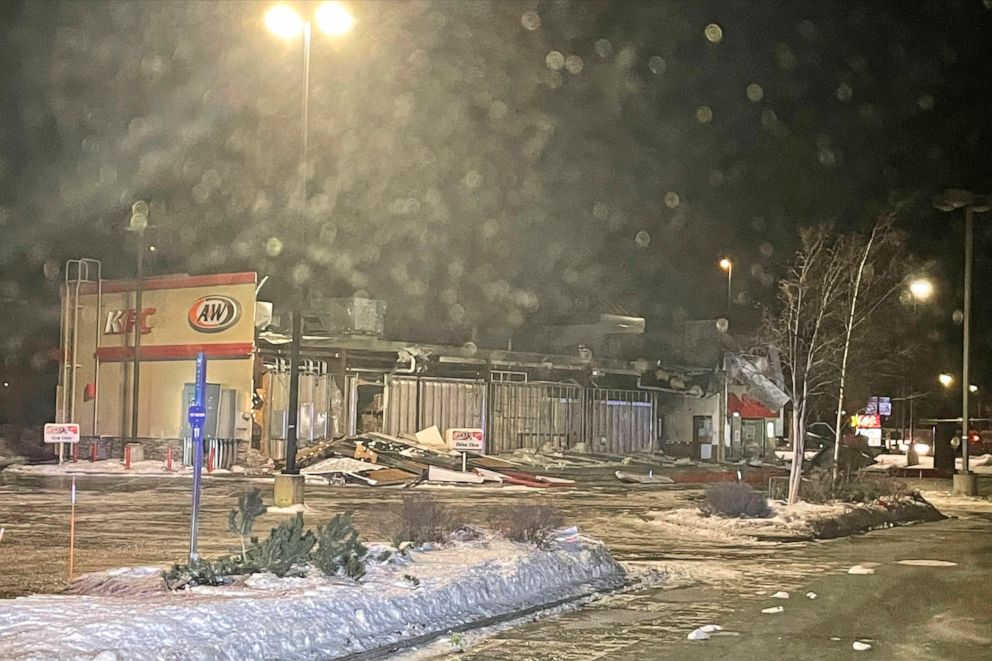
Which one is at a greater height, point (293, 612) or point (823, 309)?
point (823, 309)

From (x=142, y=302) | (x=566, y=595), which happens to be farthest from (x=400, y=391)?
(x=566, y=595)

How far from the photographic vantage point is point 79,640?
27.0 feet

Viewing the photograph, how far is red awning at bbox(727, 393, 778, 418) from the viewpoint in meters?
52.3

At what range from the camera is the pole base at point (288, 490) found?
69.2ft

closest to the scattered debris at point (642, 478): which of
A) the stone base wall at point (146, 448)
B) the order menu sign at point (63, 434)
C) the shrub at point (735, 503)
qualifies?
the stone base wall at point (146, 448)

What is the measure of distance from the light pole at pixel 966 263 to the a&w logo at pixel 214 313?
22.8 meters

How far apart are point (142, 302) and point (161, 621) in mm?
33831

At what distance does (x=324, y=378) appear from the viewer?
1547 inches

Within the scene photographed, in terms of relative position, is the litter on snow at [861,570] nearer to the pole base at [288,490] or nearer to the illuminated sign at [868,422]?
the pole base at [288,490]

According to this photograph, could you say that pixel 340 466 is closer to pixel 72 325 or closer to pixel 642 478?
pixel 642 478

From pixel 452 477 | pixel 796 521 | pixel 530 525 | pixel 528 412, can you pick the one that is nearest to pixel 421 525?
pixel 530 525

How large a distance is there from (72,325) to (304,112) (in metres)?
27.7

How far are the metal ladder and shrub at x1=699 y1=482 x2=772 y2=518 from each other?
2825 centimetres

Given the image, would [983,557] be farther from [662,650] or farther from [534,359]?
[534,359]
